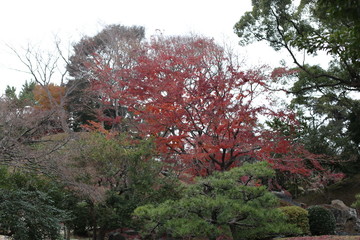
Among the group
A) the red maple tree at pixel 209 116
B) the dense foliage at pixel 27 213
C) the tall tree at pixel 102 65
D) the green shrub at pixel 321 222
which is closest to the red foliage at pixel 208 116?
the red maple tree at pixel 209 116

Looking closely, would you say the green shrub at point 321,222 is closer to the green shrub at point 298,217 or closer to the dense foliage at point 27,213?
the green shrub at point 298,217

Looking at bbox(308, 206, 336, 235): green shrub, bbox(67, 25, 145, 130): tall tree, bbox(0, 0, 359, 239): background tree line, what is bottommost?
bbox(308, 206, 336, 235): green shrub

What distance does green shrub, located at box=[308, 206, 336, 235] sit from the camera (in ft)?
33.7

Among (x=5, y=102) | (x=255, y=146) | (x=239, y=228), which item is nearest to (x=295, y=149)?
(x=255, y=146)

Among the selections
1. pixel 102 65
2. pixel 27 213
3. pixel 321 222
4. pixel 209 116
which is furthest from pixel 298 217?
pixel 102 65

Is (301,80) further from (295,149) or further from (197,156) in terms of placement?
(197,156)

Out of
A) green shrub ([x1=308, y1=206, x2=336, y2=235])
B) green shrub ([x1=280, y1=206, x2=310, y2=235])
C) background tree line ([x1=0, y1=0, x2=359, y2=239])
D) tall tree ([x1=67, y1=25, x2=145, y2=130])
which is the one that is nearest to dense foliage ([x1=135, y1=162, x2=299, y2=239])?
background tree line ([x1=0, y1=0, x2=359, y2=239])

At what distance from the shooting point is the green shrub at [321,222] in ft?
33.7

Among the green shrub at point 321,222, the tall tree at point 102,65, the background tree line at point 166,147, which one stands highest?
the tall tree at point 102,65

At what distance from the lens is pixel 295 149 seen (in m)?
10.9

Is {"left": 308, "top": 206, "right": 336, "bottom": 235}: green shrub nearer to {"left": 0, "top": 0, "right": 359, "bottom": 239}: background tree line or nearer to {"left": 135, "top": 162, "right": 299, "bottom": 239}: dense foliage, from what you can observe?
{"left": 0, "top": 0, "right": 359, "bottom": 239}: background tree line

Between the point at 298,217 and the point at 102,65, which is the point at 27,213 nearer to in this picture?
the point at 298,217

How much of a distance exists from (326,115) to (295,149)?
12678mm

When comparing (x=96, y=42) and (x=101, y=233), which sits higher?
(x=96, y=42)
